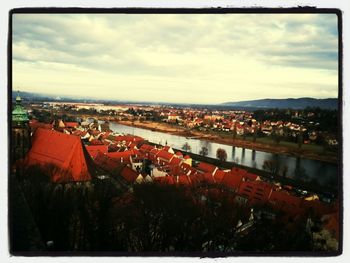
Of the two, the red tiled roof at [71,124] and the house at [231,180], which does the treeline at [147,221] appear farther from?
the red tiled roof at [71,124]

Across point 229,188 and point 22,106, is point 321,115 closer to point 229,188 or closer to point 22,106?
point 229,188

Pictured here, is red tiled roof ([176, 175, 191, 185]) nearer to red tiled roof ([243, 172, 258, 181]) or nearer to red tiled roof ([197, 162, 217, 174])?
red tiled roof ([197, 162, 217, 174])

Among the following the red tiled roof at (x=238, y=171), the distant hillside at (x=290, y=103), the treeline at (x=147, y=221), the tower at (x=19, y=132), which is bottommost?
the treeline at (x=147, y=221)

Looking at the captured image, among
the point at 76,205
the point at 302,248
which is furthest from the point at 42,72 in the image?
the point at 302,248

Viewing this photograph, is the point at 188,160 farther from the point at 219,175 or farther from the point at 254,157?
the point at 254,157

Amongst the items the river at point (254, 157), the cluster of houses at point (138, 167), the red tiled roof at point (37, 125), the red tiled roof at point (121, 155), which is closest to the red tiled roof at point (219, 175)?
the cluster of houses at point (138, 167)
